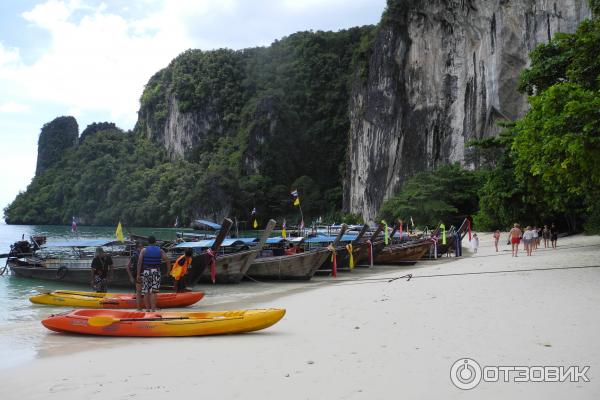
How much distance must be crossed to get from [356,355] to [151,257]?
494 centimetres

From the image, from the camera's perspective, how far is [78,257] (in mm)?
22500

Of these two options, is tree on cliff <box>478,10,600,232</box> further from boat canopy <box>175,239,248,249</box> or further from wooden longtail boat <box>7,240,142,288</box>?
wooden longtail boat <box>7,240,142,288</box>

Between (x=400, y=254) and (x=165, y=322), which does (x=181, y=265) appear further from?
(x=400, y=254)

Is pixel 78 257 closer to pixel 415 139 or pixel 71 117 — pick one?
pixel 415 139

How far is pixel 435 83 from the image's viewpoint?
52.8 m

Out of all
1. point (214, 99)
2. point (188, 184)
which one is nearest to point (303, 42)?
point (214, 99)

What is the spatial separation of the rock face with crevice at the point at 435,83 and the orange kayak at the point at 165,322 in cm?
3397

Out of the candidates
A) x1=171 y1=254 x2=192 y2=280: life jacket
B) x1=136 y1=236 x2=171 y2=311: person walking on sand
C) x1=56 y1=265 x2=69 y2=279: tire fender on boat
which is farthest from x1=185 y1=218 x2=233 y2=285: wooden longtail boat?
x1=56 y1=265 x2=69 y2=279: tire fender on boat

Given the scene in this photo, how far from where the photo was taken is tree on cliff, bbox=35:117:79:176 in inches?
5340

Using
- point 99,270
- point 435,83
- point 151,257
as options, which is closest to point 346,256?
point 99,270

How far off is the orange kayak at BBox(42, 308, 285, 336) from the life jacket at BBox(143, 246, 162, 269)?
44.9 inches

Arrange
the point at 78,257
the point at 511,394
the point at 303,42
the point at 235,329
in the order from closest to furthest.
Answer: the point at 511,394, the point at 235,329, the point at 78,257, the point at 303,42

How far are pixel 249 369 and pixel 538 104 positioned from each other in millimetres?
10444

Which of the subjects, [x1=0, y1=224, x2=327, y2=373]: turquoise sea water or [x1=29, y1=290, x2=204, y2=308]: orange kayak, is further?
[x1=29, y1=290, x2=204, y2=308]: orange kayak
